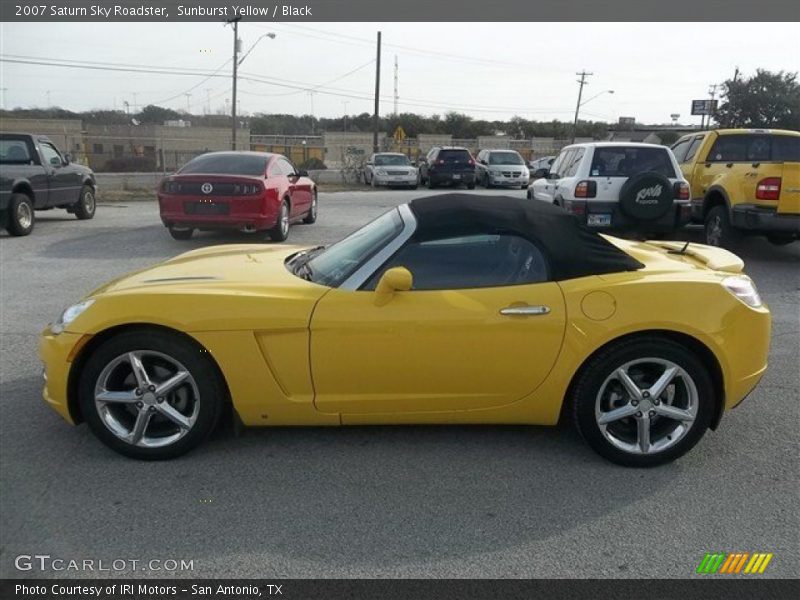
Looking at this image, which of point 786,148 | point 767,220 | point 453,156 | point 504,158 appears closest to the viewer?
point 767,220

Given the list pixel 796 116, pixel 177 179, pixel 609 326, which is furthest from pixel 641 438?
pixel 796 116

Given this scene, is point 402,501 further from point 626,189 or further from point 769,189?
point 769,189

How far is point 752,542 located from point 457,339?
1558mm

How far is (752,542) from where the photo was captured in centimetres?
271

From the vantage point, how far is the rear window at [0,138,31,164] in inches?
454

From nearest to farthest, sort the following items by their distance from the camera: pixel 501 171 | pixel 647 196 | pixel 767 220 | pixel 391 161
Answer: pixel 767 220 → pixel 647 196 → pixel 391 161 → pixel 501 171

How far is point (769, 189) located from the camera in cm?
845

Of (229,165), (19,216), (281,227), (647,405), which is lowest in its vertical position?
(647,405)

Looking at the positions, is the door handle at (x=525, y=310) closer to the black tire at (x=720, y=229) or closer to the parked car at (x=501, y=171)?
the black tire at (x=720, y=229)

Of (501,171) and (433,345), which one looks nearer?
(433,345)

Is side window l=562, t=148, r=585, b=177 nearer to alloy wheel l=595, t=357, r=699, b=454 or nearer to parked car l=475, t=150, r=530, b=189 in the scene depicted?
alloy wheel l=595, t=357, r=699, b=454

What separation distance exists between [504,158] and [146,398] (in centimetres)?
2557

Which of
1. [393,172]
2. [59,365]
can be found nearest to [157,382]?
[59,365]
